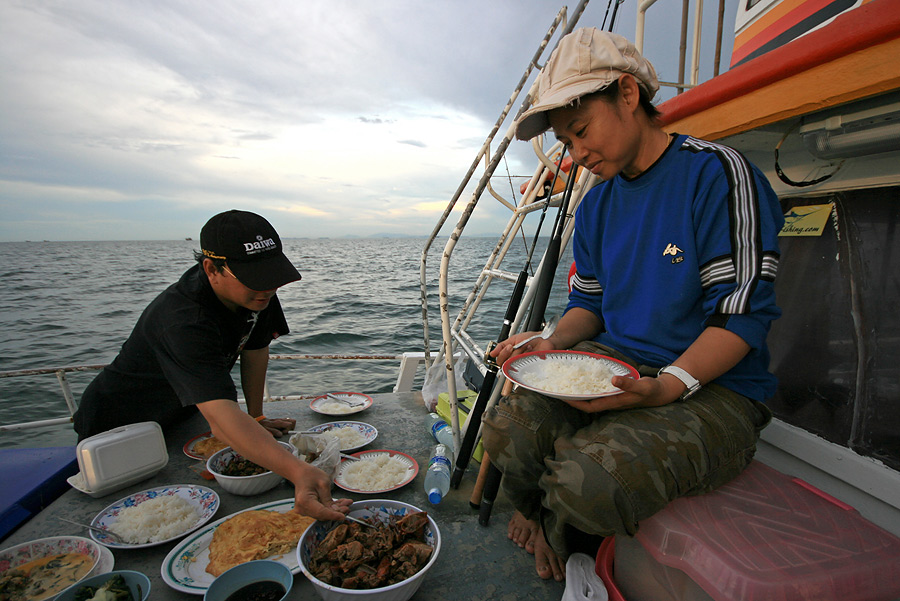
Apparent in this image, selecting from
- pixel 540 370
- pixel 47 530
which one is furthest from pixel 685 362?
pixel 47 530

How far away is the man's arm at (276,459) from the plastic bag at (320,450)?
43 cm

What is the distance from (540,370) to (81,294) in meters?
23.9

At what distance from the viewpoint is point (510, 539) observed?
1.99m

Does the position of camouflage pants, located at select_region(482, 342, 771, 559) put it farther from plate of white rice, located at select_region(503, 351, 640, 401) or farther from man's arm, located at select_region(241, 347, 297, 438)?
man's arm, located at select_region(241, 347, 297, 438)

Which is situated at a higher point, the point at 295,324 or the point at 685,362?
the point at 685,362

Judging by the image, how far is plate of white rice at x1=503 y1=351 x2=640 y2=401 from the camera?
1498 millimetres

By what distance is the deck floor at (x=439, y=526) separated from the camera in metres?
1.69

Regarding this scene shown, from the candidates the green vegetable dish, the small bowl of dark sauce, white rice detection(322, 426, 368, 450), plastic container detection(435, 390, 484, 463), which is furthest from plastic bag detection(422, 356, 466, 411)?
the green vegetable dish

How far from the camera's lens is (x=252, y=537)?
1.82 meters

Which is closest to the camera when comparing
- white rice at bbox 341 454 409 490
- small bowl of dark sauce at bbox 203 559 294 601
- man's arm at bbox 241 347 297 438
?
small bowl of dark sauce at bbox 203 559 294 601

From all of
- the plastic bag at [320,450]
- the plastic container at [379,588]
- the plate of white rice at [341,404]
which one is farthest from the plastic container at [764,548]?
the plate of white rice at [341,404]

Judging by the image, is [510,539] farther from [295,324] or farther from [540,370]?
[295,324]

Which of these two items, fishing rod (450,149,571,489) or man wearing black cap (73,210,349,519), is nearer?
man wearing black cap (73,210,349,519)

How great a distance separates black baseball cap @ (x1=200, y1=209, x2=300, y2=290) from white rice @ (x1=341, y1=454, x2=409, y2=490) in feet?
3.82
